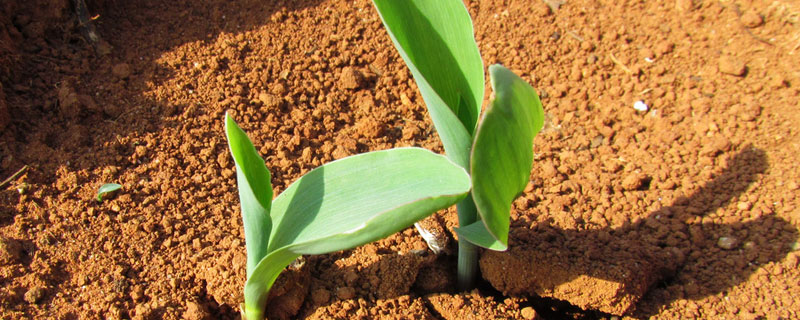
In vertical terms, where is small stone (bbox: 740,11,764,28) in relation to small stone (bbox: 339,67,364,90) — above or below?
below

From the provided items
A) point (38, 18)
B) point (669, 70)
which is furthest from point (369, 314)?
point (38, 18)

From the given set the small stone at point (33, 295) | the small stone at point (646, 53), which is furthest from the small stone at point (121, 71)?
the small stone at point (646, 53)

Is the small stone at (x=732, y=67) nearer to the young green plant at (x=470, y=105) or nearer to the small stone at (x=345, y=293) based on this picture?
the young green plant at (x=470, y=105)

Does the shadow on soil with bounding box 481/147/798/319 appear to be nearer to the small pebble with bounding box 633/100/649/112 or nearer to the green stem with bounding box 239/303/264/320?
the small pebble with bounding box 633/100/649/112

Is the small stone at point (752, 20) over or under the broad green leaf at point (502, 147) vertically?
under

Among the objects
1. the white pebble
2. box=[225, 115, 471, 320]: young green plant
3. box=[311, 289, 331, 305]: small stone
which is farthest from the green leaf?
the white pebble
